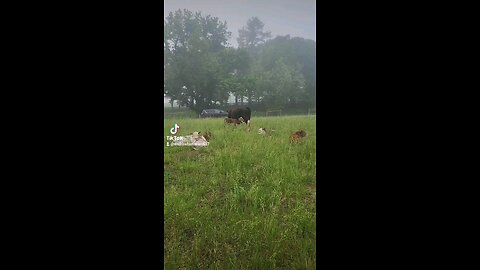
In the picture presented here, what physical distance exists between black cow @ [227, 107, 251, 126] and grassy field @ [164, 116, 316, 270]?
0.04 m

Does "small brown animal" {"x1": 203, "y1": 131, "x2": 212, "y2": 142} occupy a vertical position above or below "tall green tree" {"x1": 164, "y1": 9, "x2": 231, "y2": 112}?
below

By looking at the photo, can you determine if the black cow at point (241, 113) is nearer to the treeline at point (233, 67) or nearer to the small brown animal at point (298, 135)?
the treeline at point (233, 67)

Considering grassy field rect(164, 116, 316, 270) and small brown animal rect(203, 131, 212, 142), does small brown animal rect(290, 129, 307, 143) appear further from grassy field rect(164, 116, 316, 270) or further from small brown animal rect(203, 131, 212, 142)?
small brown animal rect(203, 131, 212, 142)

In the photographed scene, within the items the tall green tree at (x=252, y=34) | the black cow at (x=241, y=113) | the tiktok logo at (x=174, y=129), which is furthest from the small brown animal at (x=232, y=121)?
the tall green tree at (x=252, y=34)

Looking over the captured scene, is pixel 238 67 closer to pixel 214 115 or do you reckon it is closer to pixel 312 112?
pixel 214 115

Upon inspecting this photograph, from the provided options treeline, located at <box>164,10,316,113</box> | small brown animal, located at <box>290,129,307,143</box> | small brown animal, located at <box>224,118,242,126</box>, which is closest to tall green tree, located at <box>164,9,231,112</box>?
treeline, located at <box>164,10,316,113</box>

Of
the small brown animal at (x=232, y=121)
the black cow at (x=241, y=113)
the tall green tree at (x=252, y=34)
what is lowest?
the small brown animal at (x=232, y=121)

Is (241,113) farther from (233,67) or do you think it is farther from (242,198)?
(242,198)

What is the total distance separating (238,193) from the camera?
4.60 feet

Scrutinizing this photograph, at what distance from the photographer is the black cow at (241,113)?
4.98 ft

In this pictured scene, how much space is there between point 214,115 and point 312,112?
1.64ft

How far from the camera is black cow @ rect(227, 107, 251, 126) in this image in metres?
1.52

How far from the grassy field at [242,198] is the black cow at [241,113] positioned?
40mm

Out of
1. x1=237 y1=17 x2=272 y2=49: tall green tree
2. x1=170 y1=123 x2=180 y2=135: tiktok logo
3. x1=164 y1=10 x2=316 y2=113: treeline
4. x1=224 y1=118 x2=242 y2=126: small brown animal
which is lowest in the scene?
x1=170 y1=123 x2=180 y2=135: tiktok logo
